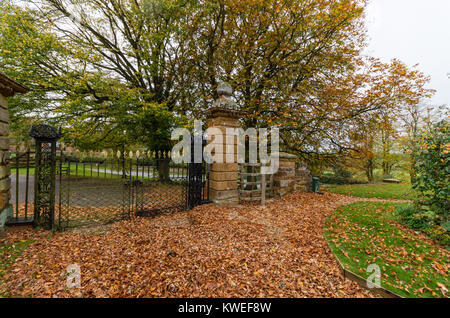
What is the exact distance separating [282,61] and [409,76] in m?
5.22

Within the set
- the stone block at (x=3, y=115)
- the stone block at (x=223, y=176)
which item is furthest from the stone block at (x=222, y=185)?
the stone block at (x=3, y=115)

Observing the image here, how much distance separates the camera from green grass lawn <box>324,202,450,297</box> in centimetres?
259

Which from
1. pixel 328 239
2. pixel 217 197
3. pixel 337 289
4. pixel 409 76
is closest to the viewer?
pixel 337 289

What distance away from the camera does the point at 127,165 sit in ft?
17.5

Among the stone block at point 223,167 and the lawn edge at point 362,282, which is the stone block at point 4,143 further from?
the lawn edge at point 362,282

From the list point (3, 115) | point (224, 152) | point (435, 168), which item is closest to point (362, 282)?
point (435, 168)

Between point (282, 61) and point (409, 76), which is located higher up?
point (282, 61)

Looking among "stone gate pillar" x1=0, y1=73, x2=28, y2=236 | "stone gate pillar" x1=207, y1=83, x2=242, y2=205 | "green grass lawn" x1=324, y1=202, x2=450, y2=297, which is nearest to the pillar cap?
"stone gate pillar" x1=207, y1=83, x2=242, y2=205

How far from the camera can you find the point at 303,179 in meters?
9.39

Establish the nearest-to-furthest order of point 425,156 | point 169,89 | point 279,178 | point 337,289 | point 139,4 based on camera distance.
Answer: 1. point 337,289
2. point 425,156
3. point 279,178
4. point 139,4
5. point 169,89

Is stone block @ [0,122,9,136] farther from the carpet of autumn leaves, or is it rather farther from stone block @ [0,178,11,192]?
the carpet of autumn leaves

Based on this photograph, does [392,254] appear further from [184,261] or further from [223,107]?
[223,107]
